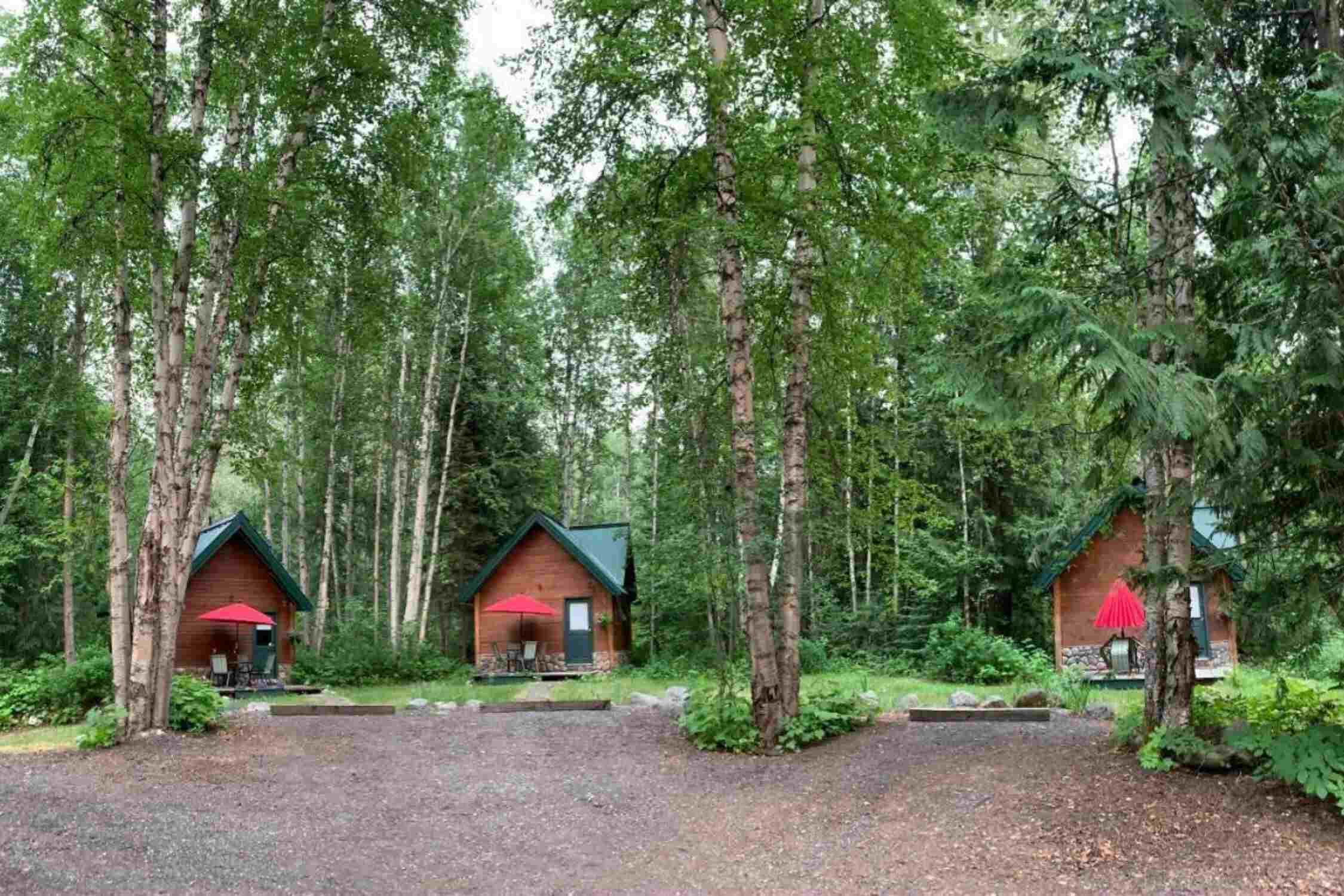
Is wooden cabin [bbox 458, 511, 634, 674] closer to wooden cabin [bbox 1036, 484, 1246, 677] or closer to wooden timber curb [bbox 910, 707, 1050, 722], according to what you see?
wooden cabin [bbox 1036, 484, 1246, 677]

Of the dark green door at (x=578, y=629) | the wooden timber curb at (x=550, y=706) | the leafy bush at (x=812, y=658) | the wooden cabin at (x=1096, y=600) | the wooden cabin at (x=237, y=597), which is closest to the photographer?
the wooden timber curb at (x=550, y=706)

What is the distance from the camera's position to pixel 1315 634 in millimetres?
6180

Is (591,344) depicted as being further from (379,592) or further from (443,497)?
(379,592)

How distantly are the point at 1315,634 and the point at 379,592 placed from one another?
1119 inches

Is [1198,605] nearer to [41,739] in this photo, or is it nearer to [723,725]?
Answer: [723,725]

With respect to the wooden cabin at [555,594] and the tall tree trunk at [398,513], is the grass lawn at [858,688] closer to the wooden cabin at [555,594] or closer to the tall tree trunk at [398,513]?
the wooden cabin at [555,594]

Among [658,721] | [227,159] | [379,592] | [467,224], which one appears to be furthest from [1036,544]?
[379,592]

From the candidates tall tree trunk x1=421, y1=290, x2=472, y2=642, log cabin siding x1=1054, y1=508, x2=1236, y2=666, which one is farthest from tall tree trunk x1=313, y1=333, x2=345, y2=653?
log cabin siding x1=1054, y1=508, x2=1236, y2=666

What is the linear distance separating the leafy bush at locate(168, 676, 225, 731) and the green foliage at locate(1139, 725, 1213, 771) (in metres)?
9.65

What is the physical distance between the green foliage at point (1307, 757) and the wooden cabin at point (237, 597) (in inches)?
728

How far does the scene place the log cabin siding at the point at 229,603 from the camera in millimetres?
19891

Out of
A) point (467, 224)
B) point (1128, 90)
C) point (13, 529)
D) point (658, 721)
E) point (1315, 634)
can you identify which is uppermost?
point (467, 224)

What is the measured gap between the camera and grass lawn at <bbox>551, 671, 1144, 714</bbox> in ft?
41.2

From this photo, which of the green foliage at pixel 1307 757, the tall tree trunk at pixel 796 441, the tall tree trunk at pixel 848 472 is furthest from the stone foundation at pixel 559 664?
the green foliage at pixel 1307 757
